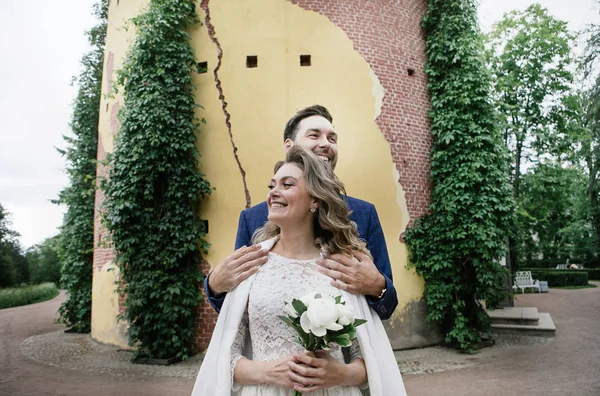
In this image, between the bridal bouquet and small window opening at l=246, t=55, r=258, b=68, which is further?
small window opening at l=246, t=55, r=258, b=68

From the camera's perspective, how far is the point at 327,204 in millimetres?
2018

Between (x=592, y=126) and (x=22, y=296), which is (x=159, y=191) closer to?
(x=592, y=126)

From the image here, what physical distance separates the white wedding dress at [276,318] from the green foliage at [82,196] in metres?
9.56

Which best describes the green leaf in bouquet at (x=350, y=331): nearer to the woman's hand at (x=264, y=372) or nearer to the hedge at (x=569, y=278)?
the woman's hand at (x=264, y=372)

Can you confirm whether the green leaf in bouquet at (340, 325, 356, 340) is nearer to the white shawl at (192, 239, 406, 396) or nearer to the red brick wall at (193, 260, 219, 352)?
the white shawl at (192, 239, 406, 396)

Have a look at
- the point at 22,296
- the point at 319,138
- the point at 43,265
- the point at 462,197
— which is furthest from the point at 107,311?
the point at 43,265

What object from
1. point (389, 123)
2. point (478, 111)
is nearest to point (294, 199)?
point (389, 123)

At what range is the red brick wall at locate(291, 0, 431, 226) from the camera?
773 cm

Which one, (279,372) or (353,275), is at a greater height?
(353,275)

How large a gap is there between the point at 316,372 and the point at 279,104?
6250 mm

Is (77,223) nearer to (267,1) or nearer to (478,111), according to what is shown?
(267,1)

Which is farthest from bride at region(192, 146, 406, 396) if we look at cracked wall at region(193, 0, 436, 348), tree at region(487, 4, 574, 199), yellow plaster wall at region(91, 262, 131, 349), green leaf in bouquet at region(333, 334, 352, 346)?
tree at region(487, 4, 574, 199)

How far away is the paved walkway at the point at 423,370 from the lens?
5.46 metres

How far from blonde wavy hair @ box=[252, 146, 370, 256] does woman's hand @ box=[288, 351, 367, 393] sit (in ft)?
1.69
